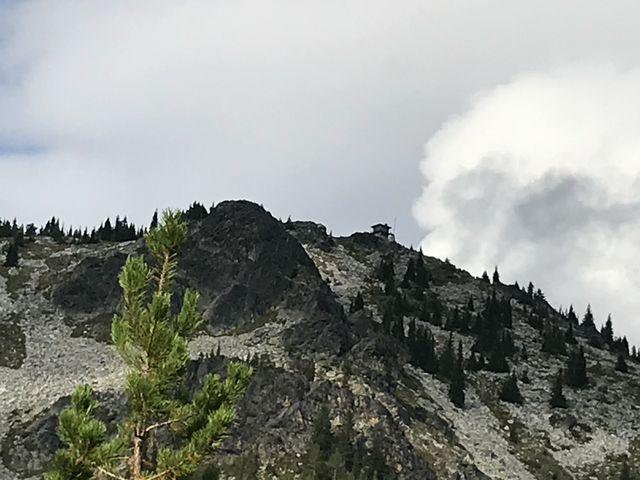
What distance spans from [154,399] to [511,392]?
298 feet

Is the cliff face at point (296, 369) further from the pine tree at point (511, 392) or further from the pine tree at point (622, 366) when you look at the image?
the pine tree at point (511, 392)

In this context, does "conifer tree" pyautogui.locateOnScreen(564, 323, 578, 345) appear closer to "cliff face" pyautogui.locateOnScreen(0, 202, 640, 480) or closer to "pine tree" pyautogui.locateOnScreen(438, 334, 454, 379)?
"cliff face" pyautogui.locateOnScreen(0, 202, 640, 480)

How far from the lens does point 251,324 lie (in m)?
107

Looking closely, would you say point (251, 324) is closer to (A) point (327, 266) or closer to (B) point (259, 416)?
(B) point (259, 416)

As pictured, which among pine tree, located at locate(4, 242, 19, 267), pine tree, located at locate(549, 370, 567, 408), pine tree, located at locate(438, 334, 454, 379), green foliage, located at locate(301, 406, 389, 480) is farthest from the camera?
pine tree, located at locate(4, 242, 19, 267)

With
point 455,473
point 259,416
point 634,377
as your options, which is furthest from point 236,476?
point 634,377

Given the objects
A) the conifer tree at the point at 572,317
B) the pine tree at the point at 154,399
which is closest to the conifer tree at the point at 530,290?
the conifer tree at the point at 572,317

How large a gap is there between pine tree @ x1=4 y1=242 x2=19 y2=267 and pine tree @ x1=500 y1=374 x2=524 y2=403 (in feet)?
227

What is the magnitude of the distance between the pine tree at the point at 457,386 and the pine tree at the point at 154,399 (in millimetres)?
84634

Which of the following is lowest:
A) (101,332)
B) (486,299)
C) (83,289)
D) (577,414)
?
(577,414)

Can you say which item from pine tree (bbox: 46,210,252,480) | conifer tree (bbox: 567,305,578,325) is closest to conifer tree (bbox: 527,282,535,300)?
conifer tree (bbox: 567,305,578,325)

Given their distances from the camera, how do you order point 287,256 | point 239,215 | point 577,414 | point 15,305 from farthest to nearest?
point 239,215, point 287,256, point 15,305, point 577,414

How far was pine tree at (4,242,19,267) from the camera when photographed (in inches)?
4953

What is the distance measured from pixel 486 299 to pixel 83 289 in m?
63.0
